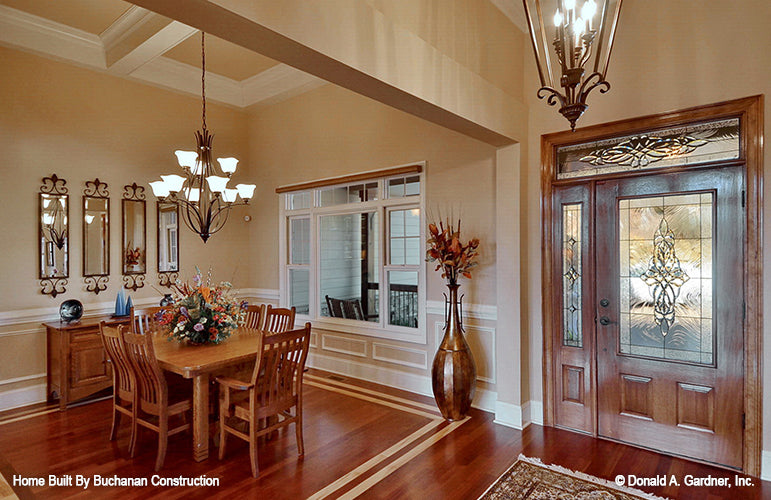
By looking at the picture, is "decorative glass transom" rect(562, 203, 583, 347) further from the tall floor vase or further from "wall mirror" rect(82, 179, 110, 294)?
"wall mirror" rect(82, 179, 110, 294)

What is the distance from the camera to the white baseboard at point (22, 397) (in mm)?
4160

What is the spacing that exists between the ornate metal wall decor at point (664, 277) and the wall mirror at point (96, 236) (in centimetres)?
541

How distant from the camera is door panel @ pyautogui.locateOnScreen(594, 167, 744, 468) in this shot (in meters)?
2.99

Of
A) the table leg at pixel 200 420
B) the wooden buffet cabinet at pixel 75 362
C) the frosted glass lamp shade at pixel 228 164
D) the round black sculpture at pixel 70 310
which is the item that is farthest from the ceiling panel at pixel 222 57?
the table leg at pixel 200 420

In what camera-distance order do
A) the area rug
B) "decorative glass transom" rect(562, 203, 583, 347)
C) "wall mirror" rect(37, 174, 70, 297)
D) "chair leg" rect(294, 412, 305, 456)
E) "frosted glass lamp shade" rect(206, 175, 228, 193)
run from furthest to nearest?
"wall mirror" rect(37, 174, 70, 297), "frosted glass lamp shade" rect(206, 175, 228, 193), "decorative glass transom" rect(562, 203, 583, 347), "chair leg" rect(294, 412, 305, 456), the area rug

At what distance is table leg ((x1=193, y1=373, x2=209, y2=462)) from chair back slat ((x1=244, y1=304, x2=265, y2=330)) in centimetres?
139

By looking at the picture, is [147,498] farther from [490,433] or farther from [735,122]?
[735,122]

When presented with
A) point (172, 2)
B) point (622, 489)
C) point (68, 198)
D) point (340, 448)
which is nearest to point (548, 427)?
point (622, 489)

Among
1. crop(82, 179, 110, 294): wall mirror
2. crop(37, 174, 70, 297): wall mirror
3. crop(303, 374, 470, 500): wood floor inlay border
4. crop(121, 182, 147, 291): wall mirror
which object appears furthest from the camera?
crop(121, 182, 147, 291): wall mirror

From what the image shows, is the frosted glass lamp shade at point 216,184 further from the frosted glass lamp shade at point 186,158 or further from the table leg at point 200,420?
the table leg at point 200,420

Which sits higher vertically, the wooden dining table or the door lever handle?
the door lever handle

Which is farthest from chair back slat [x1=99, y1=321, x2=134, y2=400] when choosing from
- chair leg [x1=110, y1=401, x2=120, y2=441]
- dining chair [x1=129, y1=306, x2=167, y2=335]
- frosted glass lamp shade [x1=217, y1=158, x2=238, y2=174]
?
frosted glass lamp shade [x1=217, y1=158, x2=238, y2=174]

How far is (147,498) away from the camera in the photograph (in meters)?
2.65

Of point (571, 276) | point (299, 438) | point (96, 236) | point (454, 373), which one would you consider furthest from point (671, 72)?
point (96, 236)
